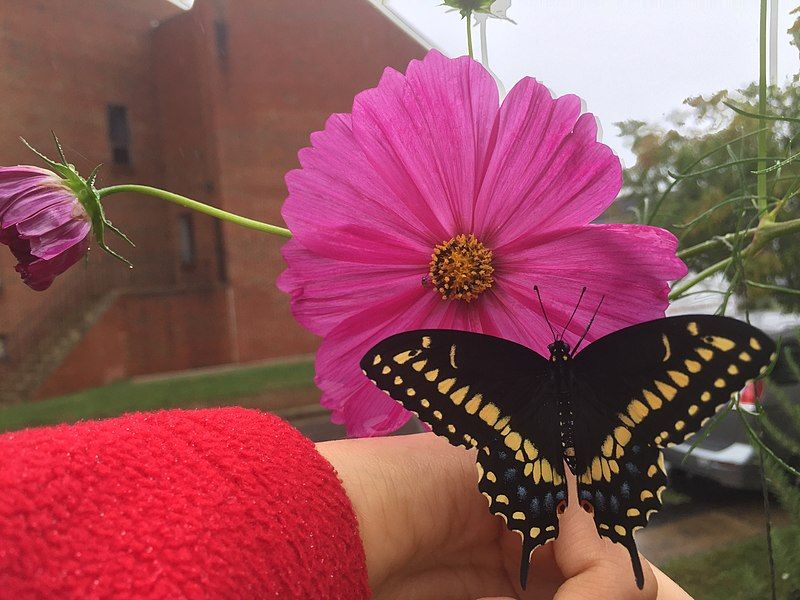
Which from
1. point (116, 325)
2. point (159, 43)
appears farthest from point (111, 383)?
point (159, 43)

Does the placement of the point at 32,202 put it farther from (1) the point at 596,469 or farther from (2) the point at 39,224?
(1) the point at 596,469

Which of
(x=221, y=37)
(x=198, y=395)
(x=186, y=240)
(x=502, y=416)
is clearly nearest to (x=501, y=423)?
(x=502, y=416)

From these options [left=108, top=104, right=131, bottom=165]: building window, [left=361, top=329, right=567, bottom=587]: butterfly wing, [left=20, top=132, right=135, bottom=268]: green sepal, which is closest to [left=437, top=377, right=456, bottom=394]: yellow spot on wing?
[left=361, top=329, right=567, bottom=587]: butterfly wing

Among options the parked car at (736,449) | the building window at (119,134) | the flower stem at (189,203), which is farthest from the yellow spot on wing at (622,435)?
the building window at (119,134)

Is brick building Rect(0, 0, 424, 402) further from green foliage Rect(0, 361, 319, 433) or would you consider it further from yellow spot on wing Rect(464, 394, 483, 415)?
yellow spot on wing Rect(464, 394, 483, 415)

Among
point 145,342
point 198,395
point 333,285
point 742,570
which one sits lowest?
point 145,342

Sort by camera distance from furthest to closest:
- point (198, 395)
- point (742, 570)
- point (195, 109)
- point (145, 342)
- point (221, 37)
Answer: point (145, 342) → point (198, 395) → point (195, 109) → point (221, 37) → point (742, 570)

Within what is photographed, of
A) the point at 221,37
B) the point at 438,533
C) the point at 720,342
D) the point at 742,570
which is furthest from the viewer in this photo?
the point at 221,37

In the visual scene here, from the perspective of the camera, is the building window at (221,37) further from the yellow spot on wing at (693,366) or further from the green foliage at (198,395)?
the yellow spot on wing at (693,366)

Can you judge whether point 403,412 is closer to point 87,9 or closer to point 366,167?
point 366,167
